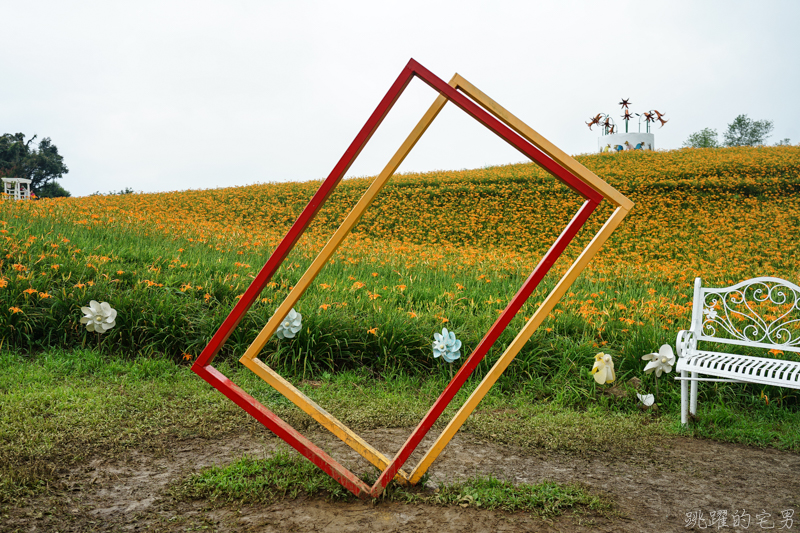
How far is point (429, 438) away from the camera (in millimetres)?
3047

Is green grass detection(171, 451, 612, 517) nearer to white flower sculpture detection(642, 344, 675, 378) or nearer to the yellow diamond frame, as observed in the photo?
the yellow diamond frame

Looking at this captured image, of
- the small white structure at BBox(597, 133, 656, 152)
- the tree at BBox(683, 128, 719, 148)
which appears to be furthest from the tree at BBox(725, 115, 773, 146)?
the small white structure at BBox(597, 133, 656, 152)

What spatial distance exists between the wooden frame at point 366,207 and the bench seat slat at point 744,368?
167cm

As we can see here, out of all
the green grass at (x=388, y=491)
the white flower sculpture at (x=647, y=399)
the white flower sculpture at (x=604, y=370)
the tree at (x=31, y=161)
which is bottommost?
the green grass at (x=388, y=491)

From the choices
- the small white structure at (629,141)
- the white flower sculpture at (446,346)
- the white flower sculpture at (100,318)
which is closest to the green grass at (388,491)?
the white flower sculpture at (446,346)

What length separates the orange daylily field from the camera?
13.0 ft

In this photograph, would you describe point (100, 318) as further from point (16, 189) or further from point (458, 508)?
point (16, 189)

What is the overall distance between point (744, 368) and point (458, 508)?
2.18 metres

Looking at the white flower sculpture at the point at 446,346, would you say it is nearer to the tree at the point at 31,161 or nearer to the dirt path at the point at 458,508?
the dirt path at the point at 458,508

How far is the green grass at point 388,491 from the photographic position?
7.11ft

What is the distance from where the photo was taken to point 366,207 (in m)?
1.96

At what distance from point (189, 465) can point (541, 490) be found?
162cm

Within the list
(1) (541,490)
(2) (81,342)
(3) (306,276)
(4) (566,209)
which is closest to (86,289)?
(2) (81,342)

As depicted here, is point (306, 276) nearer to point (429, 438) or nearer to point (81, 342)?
point (429, 438)
